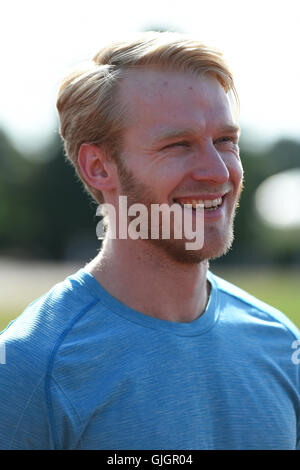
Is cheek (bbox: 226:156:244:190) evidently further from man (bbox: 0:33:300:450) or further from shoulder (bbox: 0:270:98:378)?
shoulder (bbox: 0:270:98:378)

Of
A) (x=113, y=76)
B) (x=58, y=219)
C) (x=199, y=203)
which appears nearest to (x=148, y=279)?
(x=199, y=203)

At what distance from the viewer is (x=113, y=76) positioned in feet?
9.37

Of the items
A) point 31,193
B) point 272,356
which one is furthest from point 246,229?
point 272,356

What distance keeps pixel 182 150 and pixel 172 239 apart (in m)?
0.38

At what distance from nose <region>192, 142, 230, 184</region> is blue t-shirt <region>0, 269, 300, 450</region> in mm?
620

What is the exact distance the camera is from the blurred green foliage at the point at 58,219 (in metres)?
41.3

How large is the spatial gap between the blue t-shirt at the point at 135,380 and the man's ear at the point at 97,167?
16.1 inches

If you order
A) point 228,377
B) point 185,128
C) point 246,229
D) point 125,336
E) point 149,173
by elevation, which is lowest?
point 228,377

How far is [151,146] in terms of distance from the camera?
2678 mm

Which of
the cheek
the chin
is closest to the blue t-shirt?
the chin

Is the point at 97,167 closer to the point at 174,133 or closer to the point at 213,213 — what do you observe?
the point at 174,133

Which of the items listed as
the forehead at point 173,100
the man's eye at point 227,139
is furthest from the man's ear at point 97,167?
the man's eye at point 227,139
